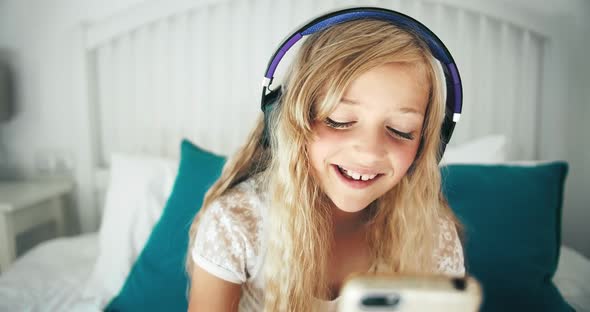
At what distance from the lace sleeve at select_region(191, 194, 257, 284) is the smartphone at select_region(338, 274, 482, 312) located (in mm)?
278

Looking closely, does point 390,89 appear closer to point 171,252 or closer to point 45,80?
point 171,252

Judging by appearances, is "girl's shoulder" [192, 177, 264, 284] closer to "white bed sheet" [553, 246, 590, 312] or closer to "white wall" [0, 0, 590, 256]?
"white bed sheet" [553, 246, 590, 312]

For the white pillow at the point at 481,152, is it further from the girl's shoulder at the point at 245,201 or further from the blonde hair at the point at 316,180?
the girl's shoulder at the point at 245,201

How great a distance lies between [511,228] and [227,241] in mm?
467

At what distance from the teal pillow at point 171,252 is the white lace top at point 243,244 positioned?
221 millimetres

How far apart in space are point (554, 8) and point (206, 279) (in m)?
1.00

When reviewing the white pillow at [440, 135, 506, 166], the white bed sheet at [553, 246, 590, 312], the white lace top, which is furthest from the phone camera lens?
the white pillow at [440, 135, 506, 166]

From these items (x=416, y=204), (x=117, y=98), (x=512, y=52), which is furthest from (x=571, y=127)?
(x=117, y=98)

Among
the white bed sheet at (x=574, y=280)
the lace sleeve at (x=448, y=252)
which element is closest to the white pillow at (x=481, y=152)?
the white bed sheet at (x=574, y=280)

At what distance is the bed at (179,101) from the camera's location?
796mm

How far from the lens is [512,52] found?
932 millimetres

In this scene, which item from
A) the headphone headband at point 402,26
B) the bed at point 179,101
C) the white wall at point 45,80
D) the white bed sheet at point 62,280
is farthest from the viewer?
the white wall at point 45,80

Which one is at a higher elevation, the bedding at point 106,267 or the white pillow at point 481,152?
the white pillow at point 481,152

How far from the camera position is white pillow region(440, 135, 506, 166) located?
2.79ft
